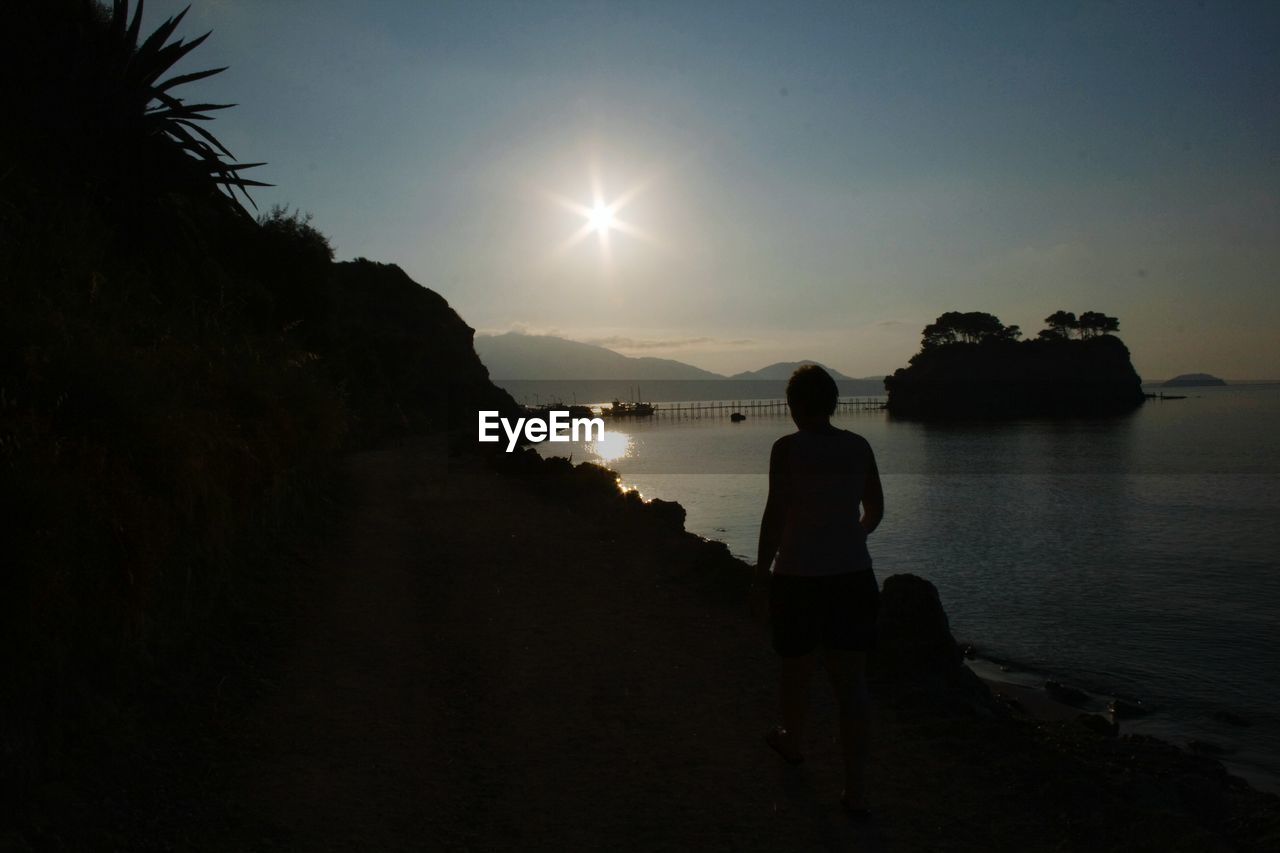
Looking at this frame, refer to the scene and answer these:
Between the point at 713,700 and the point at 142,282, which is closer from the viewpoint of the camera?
the point at 713,700

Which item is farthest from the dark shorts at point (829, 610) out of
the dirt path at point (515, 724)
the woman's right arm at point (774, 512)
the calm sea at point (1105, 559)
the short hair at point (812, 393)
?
the calm sea at point (1105, 559)

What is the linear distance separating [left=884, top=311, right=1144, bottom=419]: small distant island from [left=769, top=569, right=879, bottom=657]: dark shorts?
147 meters

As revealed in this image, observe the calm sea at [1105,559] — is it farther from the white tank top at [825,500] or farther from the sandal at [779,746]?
the white tank top at [825,500]

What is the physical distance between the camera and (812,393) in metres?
4.20

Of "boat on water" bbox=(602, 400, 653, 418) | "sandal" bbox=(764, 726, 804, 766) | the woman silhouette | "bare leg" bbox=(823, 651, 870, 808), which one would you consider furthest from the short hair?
"boat on water" bbox=(602, 400, 653, 418)

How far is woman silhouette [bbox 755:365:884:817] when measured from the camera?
13.4 ft

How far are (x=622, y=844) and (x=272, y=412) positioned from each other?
6.91m

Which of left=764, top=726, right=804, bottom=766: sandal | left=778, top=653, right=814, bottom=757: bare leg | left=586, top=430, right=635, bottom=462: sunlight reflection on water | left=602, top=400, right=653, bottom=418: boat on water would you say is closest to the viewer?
left=778, top=653, right=814, bottom=757: bare leg

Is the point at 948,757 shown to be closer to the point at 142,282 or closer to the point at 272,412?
the point at 272,412

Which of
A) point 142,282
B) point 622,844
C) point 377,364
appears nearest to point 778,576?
point 622,844

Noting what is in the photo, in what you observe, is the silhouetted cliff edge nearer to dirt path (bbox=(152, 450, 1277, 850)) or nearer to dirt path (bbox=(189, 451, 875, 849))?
dirt path (bbox=(189, 451, 875, 849))

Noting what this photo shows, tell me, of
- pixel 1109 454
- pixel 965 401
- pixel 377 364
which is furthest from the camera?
pixel 965 401

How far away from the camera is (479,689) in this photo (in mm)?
6125

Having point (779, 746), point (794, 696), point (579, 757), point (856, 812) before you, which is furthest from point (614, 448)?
point (856, 812)
